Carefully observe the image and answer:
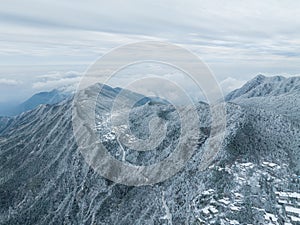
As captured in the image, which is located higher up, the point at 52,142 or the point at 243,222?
the point at 243,222

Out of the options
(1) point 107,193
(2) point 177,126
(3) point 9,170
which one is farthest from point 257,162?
(3) point 9,170

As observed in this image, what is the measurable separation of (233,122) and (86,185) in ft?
241

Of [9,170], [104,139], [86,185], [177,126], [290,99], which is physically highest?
[290,99]

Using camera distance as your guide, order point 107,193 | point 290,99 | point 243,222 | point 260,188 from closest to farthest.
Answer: point 243,222, point 260,188, point 107,193, point 290,99

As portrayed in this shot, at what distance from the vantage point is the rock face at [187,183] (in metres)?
75.9

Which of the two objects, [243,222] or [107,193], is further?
[107,193]

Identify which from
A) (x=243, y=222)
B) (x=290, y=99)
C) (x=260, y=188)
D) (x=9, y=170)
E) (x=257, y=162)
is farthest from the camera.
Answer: (x=9, y=170)

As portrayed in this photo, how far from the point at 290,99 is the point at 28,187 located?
472 feet

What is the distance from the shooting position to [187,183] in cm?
9294

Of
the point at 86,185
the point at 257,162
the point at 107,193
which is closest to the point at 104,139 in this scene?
the point at 86,185

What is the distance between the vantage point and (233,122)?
340 feet

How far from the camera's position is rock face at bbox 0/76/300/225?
75.9m

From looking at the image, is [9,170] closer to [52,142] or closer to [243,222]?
[52,142]

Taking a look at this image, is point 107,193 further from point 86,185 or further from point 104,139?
point 104,139
